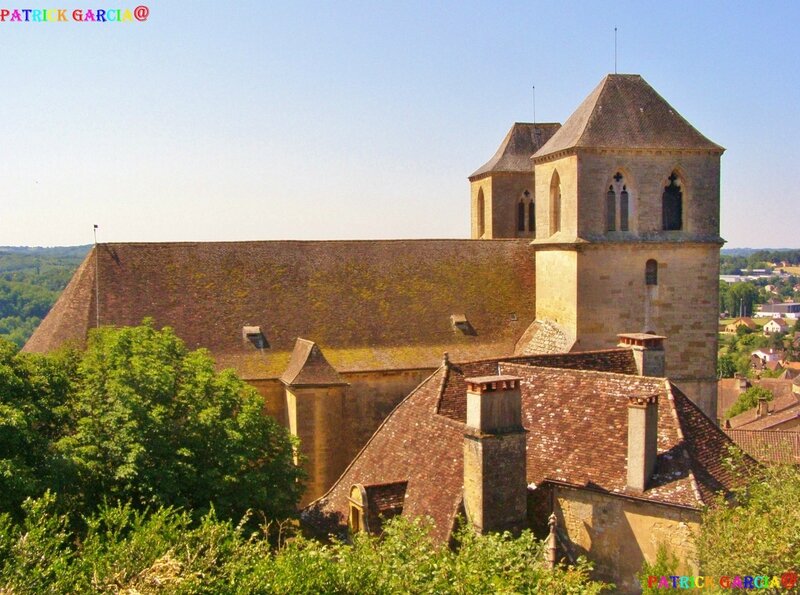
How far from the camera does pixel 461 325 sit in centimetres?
2670

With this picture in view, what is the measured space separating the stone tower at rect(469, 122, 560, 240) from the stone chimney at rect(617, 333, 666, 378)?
1179cm

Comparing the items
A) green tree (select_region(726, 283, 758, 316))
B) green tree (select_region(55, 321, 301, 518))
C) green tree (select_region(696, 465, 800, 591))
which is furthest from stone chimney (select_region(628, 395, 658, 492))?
green tree (select_region(726, 283, 758, 316))

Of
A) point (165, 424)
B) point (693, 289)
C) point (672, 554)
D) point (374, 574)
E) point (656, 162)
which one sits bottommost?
point (672, 554)

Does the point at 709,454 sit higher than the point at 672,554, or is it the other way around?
the point at 709,454

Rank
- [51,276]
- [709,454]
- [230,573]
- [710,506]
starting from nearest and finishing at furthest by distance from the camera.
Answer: [230,573], [710,506], [709,454], [51,276]

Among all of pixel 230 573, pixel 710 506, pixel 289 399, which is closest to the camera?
pixel 230 573

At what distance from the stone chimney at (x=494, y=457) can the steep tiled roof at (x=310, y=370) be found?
27.6 feet

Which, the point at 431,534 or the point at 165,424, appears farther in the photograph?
the point at 165,424

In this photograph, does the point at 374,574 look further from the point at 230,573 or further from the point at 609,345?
the point at 609,345

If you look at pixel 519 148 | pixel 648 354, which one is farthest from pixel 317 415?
pixel 519 148

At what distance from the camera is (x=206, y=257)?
26.3 meters

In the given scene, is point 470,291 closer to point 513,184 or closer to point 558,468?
point 513,184

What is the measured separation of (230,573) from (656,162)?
19.4 meters

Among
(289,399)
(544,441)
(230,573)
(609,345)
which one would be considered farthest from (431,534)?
(609,345)
